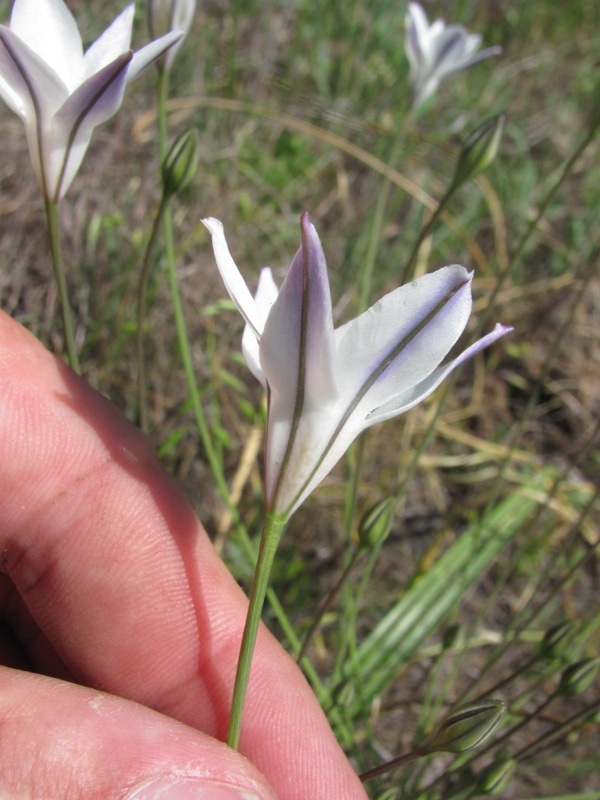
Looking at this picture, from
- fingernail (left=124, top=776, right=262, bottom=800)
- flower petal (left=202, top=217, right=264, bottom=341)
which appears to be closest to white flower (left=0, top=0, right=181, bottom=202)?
flower petal (left=202, top=217, right=264, bottom=341)

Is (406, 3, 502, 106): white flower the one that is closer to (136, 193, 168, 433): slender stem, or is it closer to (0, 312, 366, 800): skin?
(136, 193, 168, 433): slender stem

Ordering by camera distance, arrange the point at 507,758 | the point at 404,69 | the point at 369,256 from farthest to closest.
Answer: the point at 404,69, the point at 369,256, the point at 507,758

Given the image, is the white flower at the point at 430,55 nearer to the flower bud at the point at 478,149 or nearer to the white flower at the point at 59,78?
the flower bud at the point at 478,149

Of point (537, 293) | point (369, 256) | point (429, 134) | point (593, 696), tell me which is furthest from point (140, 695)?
point (429, 134)

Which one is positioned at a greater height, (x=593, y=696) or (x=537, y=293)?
(x=537, y=293)

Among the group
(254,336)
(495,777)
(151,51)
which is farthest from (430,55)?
(495,777)

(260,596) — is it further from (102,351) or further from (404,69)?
(404,69)

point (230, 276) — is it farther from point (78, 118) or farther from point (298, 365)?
point (78, 118)
